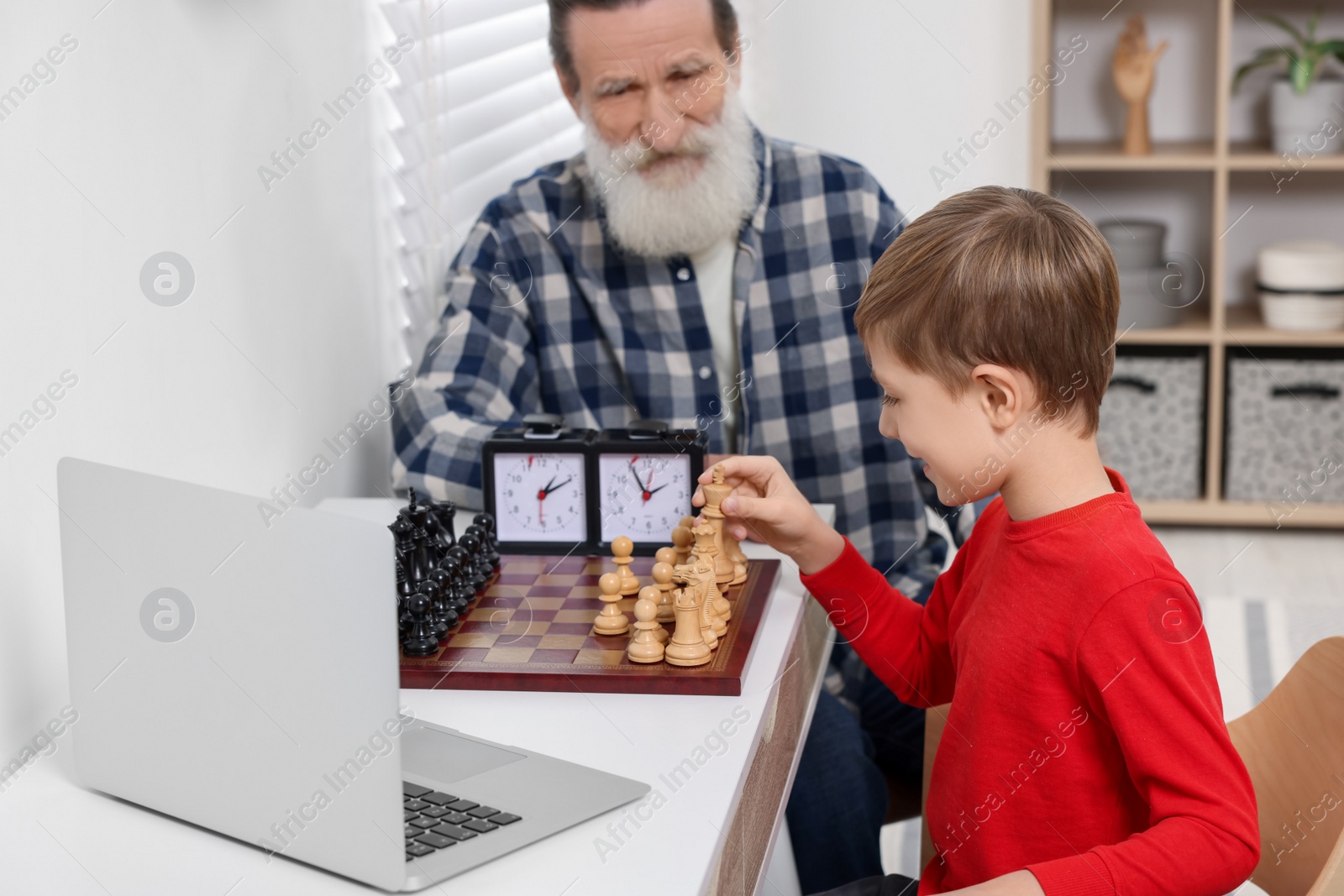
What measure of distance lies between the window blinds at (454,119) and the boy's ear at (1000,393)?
115 centimetres

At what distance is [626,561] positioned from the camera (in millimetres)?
1383

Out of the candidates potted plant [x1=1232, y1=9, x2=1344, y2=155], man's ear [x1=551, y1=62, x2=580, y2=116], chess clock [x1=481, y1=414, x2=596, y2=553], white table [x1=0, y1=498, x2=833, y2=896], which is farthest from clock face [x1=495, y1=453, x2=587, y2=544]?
potted plant [x1=1232, y1=9, x2=1344, y2=155]

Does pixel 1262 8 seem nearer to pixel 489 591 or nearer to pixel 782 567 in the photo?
pixel 782 567

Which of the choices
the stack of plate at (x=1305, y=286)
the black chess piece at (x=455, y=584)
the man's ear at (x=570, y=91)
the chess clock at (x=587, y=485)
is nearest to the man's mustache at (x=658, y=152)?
the man's ear at (x=570, y=91)

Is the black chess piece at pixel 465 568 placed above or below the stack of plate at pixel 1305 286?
below

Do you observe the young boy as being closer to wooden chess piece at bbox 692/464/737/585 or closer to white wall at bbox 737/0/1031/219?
wooden chess piece at bbox 692/464/737/585

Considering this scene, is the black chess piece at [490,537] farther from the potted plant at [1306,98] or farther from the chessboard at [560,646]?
the potted plant at [1306,98]

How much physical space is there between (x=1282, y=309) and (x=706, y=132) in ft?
7.16

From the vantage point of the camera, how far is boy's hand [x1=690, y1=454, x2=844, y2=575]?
1.33 meters

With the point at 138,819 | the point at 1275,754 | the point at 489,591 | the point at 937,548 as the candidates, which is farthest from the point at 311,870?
the point at 937,548

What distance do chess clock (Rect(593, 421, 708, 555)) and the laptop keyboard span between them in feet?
1.88

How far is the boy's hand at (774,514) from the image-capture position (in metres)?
1.33

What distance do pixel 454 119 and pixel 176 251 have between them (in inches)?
30.4

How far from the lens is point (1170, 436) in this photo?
3553 mm
